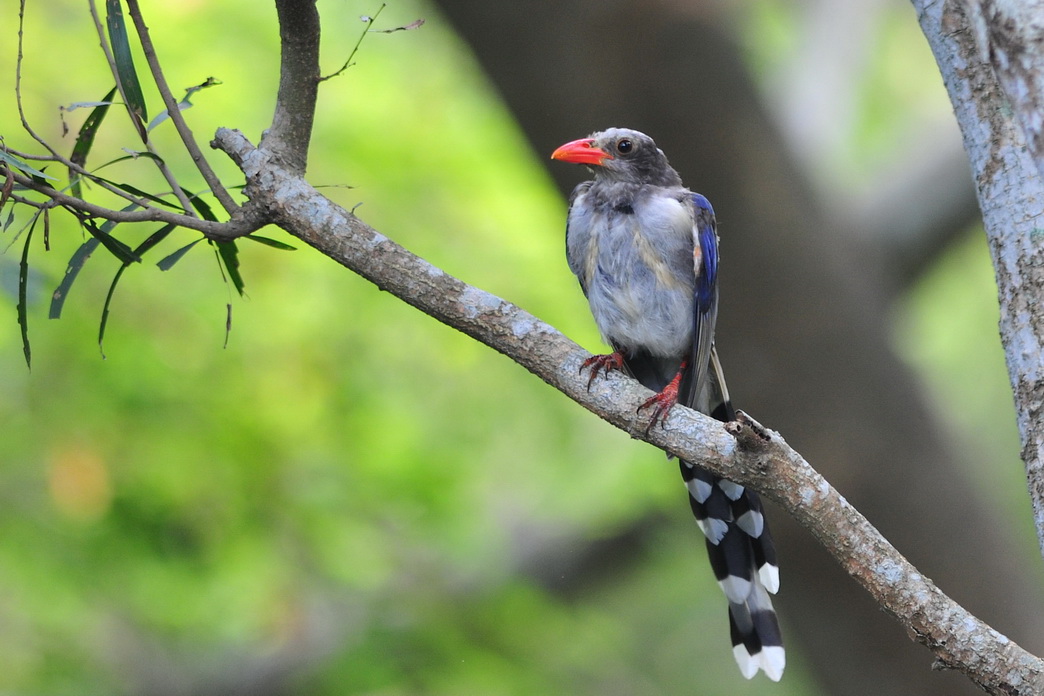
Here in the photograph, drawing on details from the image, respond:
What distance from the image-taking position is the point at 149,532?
20.7ft

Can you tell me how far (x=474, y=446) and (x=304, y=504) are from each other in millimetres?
1414

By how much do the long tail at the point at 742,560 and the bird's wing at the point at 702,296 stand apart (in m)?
0.35

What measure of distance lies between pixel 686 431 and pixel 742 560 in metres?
1.48

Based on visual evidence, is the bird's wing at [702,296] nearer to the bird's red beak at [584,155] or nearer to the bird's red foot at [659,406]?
the bird's red beak at [584,155]

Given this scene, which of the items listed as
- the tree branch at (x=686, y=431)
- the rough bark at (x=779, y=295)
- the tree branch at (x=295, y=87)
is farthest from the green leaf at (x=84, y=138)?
the rough bark at (x=779, y=295)

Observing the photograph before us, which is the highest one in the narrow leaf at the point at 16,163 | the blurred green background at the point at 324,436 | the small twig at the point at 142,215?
the blurred green background at the point at 324,436

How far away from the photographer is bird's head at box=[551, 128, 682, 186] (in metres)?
3.86

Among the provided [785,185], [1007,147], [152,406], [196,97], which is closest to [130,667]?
[152,406]

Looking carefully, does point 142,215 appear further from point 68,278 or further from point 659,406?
point 659,406

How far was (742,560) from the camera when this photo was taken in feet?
12.6

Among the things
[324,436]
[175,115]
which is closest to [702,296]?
[175,115]

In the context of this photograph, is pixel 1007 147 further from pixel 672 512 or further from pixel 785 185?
pixel 672 512

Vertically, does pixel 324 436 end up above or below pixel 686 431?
above

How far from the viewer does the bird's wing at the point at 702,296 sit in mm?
3678
